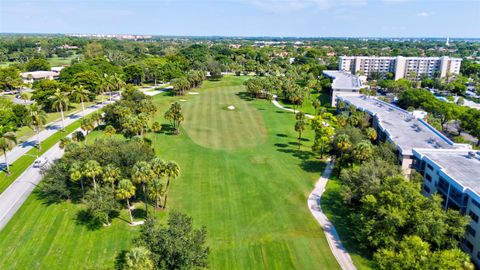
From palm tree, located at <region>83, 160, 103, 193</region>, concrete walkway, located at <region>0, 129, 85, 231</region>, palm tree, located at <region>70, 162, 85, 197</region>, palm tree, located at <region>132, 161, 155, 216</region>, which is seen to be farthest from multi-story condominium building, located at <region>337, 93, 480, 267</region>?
concrete walkway, located at <region>0, 129, 85, 231</region>

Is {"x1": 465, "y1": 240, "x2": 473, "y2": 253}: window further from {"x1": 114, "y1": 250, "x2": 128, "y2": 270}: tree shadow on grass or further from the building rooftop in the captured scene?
the building rooftop

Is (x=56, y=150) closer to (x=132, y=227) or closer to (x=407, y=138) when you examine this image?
(x=132, y=227)

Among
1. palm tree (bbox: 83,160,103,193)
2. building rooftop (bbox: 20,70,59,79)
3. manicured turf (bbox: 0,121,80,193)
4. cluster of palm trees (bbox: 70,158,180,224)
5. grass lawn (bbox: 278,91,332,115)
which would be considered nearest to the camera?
cluster of palm trees (bbox: 70,158,180,224)

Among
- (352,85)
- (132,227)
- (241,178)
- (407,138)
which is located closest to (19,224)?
(132,227)

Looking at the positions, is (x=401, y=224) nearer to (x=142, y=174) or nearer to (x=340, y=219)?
(x=340, y=219)

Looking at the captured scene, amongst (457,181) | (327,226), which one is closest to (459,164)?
(457,181)

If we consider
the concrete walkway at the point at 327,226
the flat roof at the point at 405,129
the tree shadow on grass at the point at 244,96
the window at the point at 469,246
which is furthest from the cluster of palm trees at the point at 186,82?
the window at the point at 469,246
